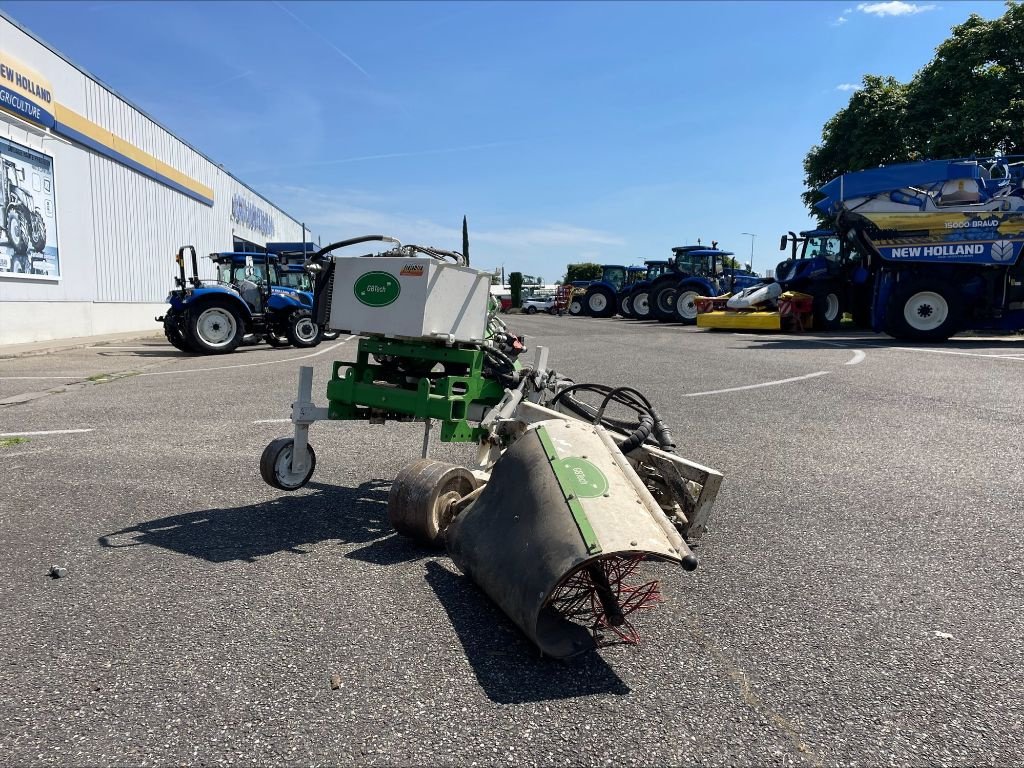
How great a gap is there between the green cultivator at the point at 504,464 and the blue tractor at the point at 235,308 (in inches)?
448

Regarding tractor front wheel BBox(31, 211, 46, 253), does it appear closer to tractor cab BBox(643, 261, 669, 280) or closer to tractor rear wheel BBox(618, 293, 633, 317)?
tractor rear wheel BBox(618, 293, 633, 317)

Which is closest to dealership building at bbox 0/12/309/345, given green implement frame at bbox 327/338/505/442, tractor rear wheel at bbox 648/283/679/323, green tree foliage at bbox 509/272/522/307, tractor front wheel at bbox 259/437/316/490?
tractor front wheel at bbox 259/437/316/490

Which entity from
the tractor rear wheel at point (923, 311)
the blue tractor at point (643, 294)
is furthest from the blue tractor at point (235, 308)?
the blue tractor at point (643, 294)

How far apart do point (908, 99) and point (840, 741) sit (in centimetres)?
3171

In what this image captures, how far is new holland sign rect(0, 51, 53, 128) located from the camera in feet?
54.1

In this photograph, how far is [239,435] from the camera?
646 cm

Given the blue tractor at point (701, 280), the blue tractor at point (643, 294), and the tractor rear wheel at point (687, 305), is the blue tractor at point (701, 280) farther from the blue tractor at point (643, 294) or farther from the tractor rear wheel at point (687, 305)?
the blue tractor at point (643, 294)

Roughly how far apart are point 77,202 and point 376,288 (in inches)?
796

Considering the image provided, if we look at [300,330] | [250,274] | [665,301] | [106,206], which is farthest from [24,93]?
[665,301]

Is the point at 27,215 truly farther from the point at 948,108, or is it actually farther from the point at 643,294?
the point at 948,108

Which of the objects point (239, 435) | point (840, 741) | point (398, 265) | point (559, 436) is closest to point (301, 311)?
point (239, 435)

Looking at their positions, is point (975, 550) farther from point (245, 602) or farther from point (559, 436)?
point (245, 602)

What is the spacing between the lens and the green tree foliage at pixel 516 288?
55344 mm

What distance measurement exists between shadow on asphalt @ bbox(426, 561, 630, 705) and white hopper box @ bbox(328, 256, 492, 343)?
5.07 feet
